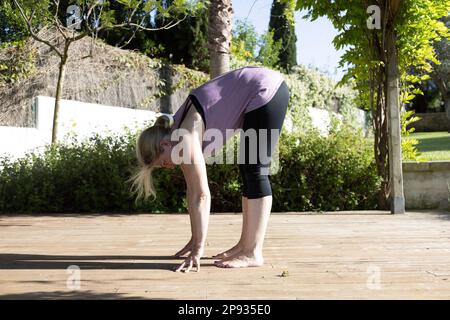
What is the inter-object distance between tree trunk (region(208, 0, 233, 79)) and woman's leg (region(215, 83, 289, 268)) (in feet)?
12.0

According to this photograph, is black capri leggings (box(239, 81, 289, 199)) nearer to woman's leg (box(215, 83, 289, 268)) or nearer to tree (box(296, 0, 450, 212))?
woman's leg (box(215, 83, 289, 268))

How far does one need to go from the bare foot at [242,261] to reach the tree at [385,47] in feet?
9.69

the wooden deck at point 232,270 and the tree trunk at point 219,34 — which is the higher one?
the tree trunk at point 219,34

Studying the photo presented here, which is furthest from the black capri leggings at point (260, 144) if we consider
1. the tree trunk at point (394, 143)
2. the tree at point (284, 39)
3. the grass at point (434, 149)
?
the tree at point (284, 39)

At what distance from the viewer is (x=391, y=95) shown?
18.6 feet

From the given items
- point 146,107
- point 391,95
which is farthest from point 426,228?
point 146,107

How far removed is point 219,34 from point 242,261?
4.19 m

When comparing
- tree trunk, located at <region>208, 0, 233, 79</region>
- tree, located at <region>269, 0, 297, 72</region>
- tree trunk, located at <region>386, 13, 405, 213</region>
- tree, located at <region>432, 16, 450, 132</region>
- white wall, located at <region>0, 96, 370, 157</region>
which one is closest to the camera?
tree trunk, located at <region>386, 13, 405, 213</region>

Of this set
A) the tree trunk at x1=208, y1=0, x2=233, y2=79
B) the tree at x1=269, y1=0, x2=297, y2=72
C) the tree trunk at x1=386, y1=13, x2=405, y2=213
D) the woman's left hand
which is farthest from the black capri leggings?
the tree at x1=269, y1=0, x2=297, y2=72

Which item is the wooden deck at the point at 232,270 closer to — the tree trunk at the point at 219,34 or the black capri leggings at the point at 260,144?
the black capri leggings at the point at 260,144

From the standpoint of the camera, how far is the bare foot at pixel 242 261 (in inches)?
122

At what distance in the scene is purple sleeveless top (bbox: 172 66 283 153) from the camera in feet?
10.0

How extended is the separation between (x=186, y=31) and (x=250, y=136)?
8596mm

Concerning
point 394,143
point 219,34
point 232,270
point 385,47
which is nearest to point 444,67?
point 219,34
